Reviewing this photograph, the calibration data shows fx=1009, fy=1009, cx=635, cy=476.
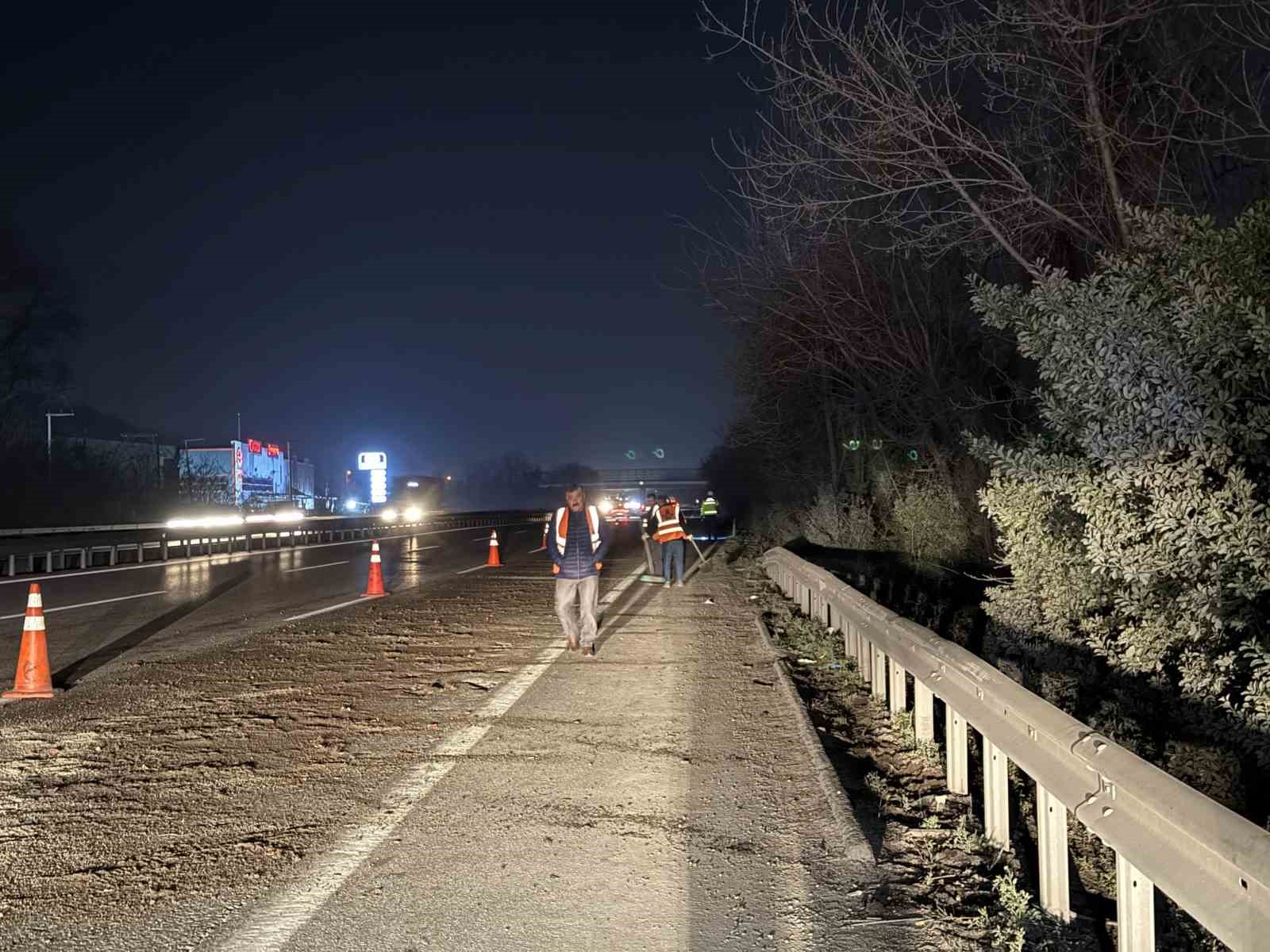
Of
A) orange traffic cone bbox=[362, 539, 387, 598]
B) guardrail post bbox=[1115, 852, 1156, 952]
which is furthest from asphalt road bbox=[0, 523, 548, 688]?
guardrail post bbox=[1115, 852, 1156, 952]

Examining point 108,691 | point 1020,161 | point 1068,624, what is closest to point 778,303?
point 1020,161

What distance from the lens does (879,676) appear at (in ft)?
27.6

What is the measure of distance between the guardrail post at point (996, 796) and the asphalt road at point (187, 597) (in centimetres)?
795

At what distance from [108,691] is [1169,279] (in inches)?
344

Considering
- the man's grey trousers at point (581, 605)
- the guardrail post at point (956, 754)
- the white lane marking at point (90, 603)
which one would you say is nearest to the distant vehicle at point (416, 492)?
the white lane marking at point (90, 603)

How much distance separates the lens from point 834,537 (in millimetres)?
26516

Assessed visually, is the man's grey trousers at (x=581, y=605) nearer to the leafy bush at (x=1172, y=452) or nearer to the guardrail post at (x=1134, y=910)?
the leafy bush at (x=1172, y=452)

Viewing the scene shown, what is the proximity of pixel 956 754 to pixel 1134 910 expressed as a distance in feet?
7.68

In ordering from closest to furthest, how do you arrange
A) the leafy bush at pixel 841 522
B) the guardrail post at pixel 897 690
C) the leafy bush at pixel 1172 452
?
1. the leafy bush at pixel 1172 452
2. the guardrail post at pixel 897 690
3. the leafy bush at pixel 841 522

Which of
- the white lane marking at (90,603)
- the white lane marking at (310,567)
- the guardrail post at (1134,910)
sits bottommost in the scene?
the white lane marking at (310,567)

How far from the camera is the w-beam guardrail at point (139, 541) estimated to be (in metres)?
25.3

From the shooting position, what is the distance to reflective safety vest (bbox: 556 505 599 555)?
10.3 meters

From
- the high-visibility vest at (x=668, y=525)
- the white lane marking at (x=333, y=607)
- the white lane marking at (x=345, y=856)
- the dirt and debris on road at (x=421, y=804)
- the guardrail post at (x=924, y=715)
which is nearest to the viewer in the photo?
the white lane marking at (x=345, y=856)

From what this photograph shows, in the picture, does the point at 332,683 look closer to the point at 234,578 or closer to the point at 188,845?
the point at 188,845
